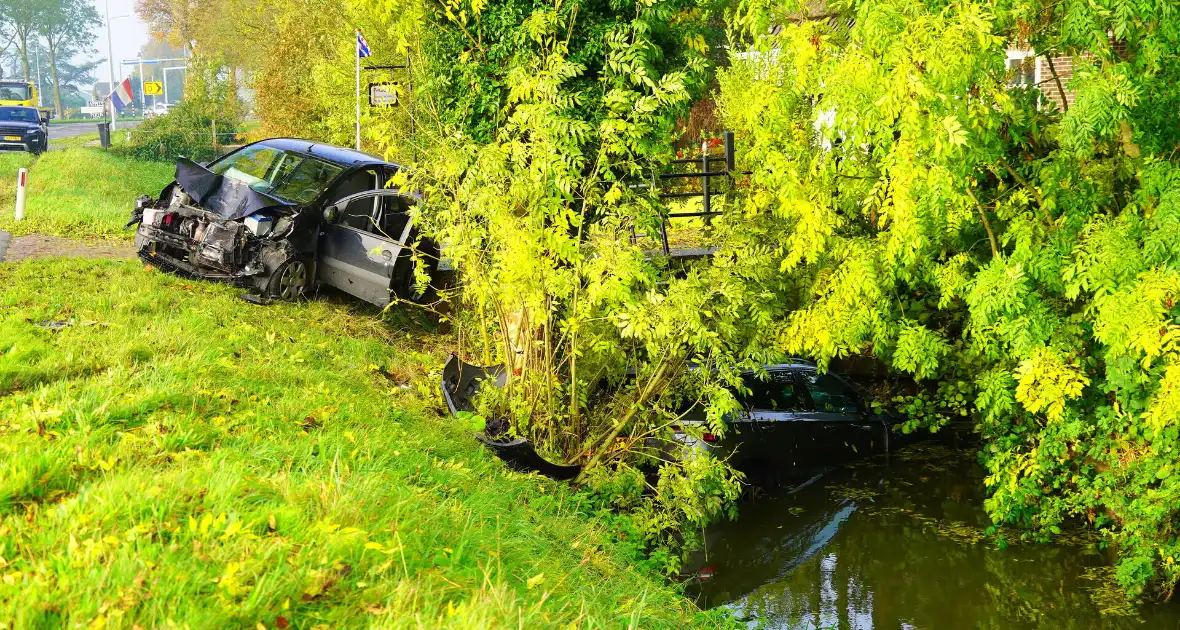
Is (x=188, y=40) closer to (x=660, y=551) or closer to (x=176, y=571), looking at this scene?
(x=660, y=551)

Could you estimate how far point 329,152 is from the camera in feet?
46.3

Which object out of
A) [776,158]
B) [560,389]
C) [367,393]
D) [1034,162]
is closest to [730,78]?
[776,158]

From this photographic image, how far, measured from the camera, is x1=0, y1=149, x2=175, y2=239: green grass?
728 inches

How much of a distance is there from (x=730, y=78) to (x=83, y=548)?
10.5 meters

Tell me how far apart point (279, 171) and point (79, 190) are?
11.8 meters

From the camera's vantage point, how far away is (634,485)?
9.51 m

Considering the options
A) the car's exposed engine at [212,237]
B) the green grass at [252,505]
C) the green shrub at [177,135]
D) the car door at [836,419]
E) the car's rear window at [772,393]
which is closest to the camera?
the green grass at [252,505]

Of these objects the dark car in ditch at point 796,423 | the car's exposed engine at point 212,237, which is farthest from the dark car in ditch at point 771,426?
the car's exposed engine at point 212,237

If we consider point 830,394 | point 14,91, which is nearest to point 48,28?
point 14,91

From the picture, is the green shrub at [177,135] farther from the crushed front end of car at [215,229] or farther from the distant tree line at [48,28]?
the distant tree line at [48,28]

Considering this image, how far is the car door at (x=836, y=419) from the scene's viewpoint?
11.8 m

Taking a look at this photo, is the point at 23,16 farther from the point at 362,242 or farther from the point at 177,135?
the point at 362,242

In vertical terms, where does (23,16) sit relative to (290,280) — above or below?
above

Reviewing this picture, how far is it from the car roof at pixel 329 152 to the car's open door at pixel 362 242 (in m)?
0.62
